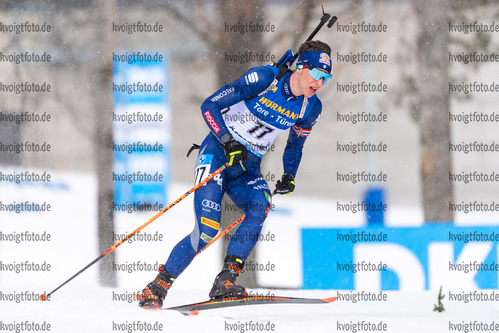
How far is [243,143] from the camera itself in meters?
5.87

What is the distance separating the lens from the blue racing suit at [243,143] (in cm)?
563

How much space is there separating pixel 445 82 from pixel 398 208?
11586mm

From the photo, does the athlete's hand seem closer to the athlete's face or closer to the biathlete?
the biathlete

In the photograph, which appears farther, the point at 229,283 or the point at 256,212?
the point at 256,212

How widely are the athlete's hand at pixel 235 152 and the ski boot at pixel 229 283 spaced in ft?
2.69

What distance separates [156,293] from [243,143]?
1482mm

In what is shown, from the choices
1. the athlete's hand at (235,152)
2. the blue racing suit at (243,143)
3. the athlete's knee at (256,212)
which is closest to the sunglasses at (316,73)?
the blue racing suit at (243,143)

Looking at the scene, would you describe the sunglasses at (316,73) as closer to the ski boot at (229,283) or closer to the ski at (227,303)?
the ski boot at (229,283)

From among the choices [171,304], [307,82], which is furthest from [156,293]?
[307,82]

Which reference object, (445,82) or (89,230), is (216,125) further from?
(89,230)

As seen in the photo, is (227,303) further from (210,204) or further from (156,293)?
(210,204)

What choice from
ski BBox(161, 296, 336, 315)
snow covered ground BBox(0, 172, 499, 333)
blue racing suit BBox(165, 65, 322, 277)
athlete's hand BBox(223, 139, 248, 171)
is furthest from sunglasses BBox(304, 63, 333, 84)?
snow covered ground BBox(0, 172, 499, 333)

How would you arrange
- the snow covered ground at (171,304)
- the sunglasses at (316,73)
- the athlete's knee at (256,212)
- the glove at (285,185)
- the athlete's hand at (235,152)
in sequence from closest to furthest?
the snow covered ground at (171,304) < the athlete's hand at (235,152) < the sunglasses at (316,73) < the athlete's knee at (256,212) < the glove at (285,185)

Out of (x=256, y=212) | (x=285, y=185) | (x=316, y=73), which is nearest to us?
A: (x=316, y=73)
